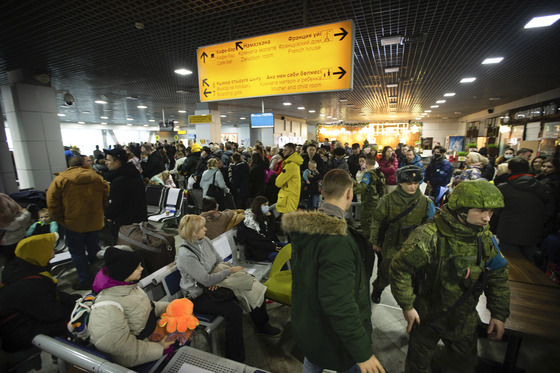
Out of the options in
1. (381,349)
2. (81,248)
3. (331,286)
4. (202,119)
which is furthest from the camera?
(202,119)

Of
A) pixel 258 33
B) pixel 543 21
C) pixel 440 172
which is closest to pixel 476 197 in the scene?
pixel 258 33

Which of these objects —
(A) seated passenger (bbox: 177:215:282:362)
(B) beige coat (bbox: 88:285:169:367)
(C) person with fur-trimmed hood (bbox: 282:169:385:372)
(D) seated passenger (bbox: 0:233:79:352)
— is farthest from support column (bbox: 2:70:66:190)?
(C) person with fur-trimmed hood (bbox: 282:169:385:372)

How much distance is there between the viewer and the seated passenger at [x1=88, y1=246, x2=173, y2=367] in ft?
5.57

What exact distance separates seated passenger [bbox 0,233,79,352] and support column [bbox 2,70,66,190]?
6.73m

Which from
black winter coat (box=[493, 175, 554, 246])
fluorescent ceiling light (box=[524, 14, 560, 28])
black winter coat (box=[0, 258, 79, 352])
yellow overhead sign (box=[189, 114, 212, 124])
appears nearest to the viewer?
black winter coat (box=[0, 258, 79, 352])

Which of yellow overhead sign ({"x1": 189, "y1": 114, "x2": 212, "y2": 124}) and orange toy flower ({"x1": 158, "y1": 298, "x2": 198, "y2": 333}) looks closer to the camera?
orange toy flower ({"x1": 158, "y1": 298, "x2": 198, "y2": 333})

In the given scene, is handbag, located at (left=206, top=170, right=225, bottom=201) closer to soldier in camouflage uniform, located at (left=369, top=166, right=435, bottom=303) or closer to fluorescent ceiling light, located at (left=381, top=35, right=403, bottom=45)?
soldier in camouflage uniform, located at (left=369, top=166, right=435, bottom=303)

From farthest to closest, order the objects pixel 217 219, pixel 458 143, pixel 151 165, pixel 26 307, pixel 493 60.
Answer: pixel 458 143, pixel 151 165, pixel 493 60, pixel 217 219, pixel 26 307

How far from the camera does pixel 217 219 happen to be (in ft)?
11.8

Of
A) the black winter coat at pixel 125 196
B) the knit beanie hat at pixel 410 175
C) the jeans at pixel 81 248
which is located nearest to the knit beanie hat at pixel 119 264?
the black winter coat at pixel 125 196

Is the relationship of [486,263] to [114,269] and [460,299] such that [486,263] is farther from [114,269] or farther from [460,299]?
[114,269]

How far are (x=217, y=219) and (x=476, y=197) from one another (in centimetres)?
294

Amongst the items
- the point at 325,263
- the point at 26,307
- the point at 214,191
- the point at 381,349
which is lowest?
the point at 381,349

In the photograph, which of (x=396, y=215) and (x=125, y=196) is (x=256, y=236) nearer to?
(x=396, y=215)
